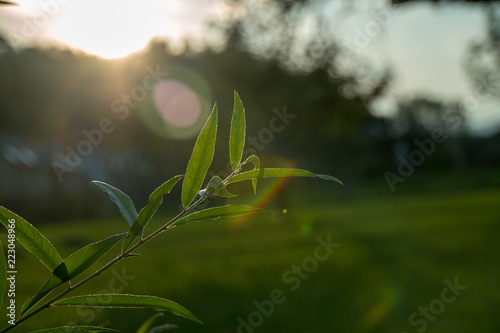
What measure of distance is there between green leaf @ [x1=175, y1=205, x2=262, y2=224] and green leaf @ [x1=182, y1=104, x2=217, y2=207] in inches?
2.0

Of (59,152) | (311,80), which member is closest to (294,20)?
(311,80)

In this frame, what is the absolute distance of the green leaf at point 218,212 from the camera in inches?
30.6

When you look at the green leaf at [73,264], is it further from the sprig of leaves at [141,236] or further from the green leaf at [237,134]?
the green leaf at [237,134]

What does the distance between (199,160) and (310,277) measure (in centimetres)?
845

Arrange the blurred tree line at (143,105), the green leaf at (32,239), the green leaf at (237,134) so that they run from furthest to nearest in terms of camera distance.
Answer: the blurred tree line at (143,105) < the green leaf at (237,134) < the green leaf at (32,239)

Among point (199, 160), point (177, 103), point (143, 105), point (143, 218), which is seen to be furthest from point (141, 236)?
point (143, 105)

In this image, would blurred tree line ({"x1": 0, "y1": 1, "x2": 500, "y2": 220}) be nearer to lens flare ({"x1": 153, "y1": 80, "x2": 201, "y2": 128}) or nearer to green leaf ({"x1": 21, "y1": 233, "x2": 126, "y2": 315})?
lens flare ({"x1": 153, "y1": 80, "x2": 201, "y2": 128})

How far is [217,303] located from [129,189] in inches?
669

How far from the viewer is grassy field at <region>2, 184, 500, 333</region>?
6.50 metres

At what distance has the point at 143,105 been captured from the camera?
22.3 m

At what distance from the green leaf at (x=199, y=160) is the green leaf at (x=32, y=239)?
218 mm

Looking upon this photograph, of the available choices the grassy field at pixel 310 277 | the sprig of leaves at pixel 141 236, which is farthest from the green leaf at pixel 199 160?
the grassy field at pixel 310 277

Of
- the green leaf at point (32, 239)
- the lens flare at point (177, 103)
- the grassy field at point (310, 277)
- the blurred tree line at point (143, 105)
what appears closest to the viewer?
the green leaf at point (32, 239)

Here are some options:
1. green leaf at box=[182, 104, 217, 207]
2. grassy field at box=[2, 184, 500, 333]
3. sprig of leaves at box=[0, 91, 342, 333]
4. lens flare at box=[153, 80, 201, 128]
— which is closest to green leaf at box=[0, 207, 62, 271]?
sprig of leaves at box=[0, 91, 342, 333]
